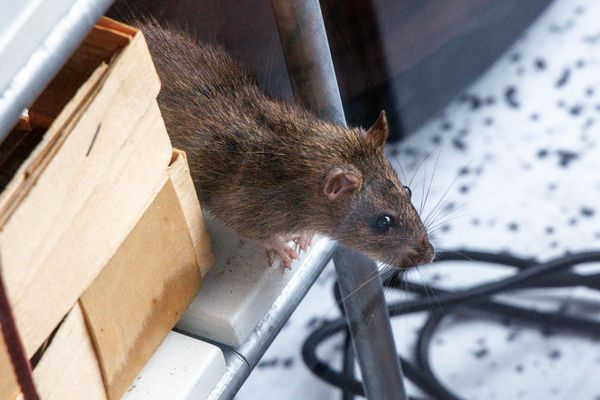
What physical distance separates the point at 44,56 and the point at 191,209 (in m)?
0.23

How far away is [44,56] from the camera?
350 mm

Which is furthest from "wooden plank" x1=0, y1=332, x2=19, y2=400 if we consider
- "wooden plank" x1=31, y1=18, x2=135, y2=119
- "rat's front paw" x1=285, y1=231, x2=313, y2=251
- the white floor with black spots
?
the white floor with black spots

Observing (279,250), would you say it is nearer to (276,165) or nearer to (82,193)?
(276,165)

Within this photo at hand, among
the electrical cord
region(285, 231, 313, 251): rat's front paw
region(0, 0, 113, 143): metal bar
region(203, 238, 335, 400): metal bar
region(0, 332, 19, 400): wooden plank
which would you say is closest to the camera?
region(0, 0, 113, 143): metal bar

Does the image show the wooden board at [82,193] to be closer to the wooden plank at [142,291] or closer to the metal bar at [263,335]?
the wooden plank at [142,291]

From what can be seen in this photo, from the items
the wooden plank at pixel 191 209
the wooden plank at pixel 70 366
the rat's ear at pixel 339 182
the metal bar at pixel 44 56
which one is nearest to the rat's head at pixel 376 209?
the rat's ear at pixel 339 182

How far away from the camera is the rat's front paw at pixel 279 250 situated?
65cm

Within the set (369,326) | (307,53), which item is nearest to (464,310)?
(369,326)

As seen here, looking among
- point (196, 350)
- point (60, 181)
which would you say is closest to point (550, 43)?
point (196, 350)

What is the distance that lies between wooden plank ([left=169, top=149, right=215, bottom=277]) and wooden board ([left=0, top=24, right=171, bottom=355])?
20mm

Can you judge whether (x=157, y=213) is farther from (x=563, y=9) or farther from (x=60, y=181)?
(x=563, y=9)

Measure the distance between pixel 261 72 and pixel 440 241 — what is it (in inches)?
17.8

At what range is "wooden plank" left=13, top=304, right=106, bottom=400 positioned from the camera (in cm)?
49

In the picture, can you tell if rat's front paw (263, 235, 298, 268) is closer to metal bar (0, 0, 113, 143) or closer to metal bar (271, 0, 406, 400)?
metal bar (271, 0, 406, 400)
